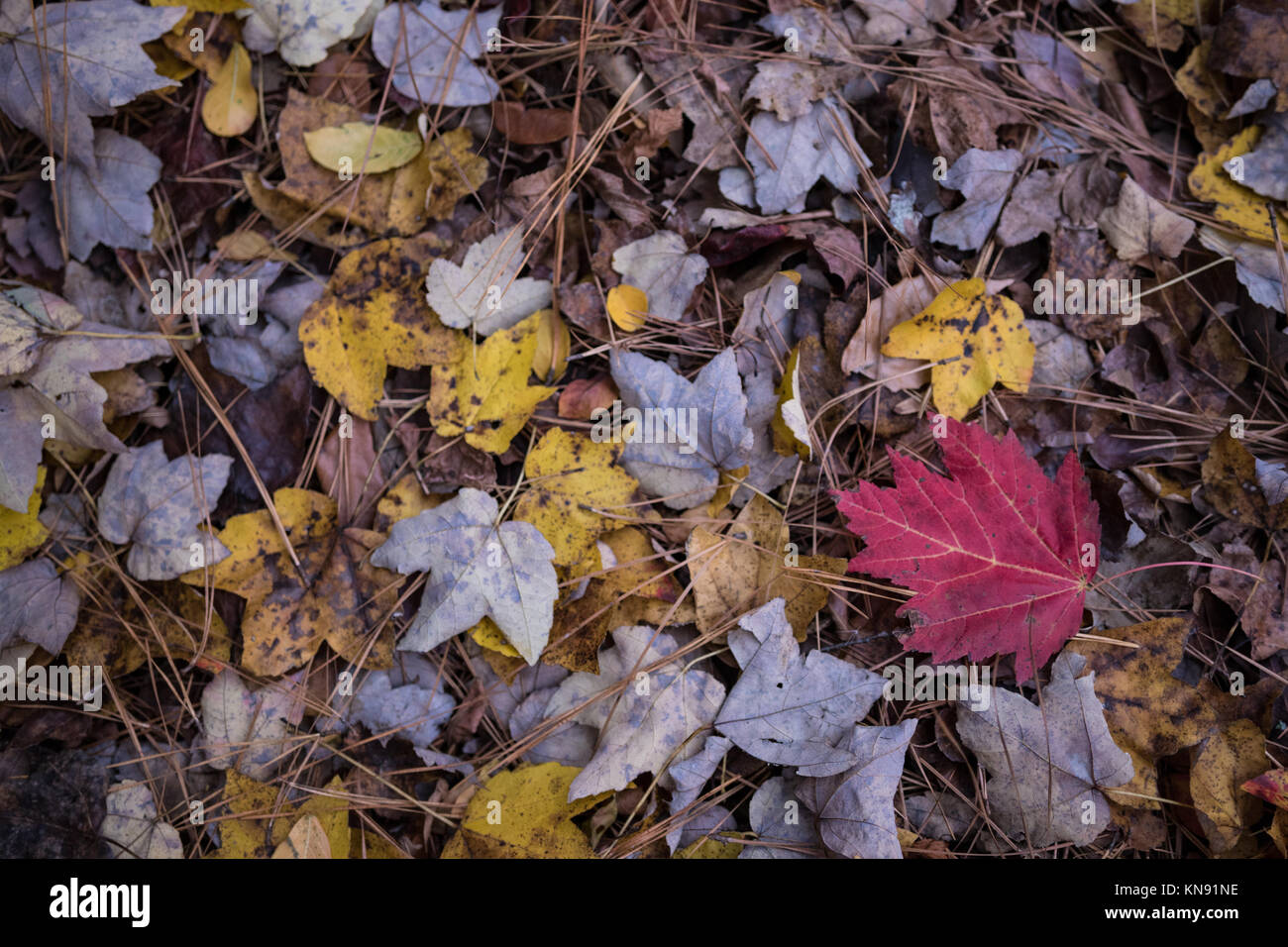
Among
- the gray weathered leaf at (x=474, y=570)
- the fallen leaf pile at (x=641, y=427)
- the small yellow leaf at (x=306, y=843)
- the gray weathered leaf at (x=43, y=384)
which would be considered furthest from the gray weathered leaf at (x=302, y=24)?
the small yellow leaf at (x=306, y=843)

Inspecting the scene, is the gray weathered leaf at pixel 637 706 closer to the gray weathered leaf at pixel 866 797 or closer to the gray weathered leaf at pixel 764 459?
the gray weathered leaf at pixel 866 797

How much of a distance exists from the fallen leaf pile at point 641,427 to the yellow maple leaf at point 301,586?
0.01 metres

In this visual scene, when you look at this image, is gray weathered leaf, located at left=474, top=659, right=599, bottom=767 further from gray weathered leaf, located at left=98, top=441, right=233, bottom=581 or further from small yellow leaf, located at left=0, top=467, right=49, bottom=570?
small yellow leaf, located at left=0, top=467, right=49, bottom=570

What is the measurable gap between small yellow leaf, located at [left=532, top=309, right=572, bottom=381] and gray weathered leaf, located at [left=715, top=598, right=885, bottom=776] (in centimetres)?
82

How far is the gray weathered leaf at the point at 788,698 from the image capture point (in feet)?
6.09

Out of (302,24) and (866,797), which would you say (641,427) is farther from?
(302,24)

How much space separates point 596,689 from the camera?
77.5 inches

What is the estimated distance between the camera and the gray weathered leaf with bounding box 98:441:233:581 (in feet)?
6.53

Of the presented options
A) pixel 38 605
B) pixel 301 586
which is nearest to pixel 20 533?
pixel 38 605

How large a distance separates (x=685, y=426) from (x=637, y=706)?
27.7 inches

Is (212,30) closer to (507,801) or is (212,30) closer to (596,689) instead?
(596,689)

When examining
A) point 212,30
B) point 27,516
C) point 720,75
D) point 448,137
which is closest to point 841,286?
point 720,75

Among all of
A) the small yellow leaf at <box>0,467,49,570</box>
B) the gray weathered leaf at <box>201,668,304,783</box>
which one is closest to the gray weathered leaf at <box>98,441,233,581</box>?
the small yellow leaf at <box>0,467,49,570</box>
